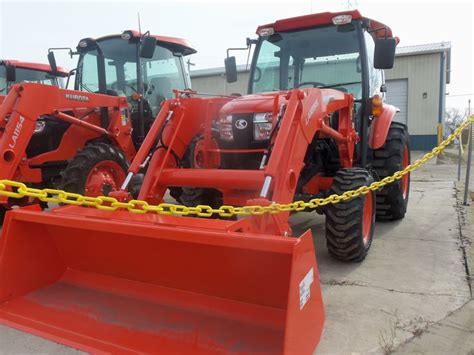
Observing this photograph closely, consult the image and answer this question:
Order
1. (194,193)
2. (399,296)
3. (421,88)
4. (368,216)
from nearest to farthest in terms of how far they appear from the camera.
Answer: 1. (399,296)
2. (368,216)
3. (194,193)
4. (421,88)

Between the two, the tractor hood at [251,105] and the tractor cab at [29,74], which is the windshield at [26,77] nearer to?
the tractor cab at [29,74]

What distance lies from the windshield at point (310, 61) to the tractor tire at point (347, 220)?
4.04 feet

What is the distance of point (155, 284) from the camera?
301cm

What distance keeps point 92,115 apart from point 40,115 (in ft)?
3.58

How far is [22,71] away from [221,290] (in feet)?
24.6

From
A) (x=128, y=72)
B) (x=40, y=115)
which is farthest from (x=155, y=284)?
(x=128, y=72)

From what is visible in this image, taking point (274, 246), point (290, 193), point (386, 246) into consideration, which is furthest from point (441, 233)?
point (274, 246)

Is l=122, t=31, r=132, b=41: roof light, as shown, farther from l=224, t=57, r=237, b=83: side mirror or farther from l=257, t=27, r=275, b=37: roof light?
l=257, t=27, r=275, b=37: roof light

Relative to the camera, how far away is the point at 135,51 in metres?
6.45

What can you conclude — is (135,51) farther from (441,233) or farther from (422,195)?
(422,195)

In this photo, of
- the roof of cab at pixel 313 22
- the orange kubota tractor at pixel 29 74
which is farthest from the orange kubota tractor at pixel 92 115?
the orange kubota tractor at pixel 29 74

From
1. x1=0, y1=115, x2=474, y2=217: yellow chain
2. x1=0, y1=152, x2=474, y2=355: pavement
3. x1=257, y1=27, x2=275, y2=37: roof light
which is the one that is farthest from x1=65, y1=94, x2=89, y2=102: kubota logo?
x1=0, y1=152, x2=474, y2=355: pavement

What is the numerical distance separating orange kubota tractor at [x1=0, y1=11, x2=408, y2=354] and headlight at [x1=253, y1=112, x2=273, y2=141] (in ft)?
0.04

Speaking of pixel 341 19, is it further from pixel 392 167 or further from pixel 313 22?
pixel 392 167
